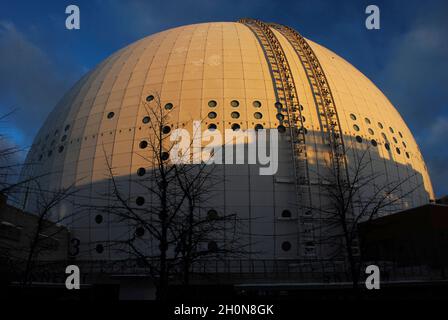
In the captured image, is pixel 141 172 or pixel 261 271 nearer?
pixel 261 271

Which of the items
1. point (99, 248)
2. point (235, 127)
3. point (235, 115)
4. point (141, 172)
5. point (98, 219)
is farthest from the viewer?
point (235, 115)

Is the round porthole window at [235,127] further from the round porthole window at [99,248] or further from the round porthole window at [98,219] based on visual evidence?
the round porthole window at [99,248]

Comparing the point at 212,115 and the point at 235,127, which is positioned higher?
the point at 212,115

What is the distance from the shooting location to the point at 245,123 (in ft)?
88.2

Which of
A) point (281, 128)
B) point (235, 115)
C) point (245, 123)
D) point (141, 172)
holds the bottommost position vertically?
point (141, 172)

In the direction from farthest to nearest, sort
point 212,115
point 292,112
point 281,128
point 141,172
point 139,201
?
point 292,112
point 281,128
point 212,115
point 141,172
point 139,201

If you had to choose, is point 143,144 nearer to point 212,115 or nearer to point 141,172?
point 141,172

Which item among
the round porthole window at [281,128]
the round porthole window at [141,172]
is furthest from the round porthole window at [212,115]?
the round porthole window at [141,172]

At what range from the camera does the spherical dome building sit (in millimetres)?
26078

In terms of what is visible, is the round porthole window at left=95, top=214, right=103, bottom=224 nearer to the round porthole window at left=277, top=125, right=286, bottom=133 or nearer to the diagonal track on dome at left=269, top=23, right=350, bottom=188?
the round porthole window at left=277, top=125, right=286, bottom=133

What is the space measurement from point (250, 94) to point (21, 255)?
1736 centimetres

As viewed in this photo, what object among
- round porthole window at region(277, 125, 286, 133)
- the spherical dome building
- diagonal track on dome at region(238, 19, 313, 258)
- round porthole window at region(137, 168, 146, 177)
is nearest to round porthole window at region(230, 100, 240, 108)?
the spherical dome building

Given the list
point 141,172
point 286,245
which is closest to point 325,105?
point 286,245
